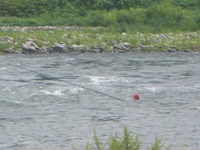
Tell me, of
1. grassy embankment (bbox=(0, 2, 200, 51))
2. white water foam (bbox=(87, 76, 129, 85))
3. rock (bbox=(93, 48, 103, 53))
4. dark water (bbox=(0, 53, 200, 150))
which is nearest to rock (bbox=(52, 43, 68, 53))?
grassy embankment (bbox=(0, 2, 200, 51))

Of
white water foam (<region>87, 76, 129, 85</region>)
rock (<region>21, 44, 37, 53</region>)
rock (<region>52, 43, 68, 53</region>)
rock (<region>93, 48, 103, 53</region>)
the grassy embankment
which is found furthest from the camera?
the grassy embankment

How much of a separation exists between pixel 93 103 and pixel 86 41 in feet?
34.1

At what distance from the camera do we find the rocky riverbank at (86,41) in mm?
22344

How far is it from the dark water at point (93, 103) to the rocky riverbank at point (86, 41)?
7.64 feet

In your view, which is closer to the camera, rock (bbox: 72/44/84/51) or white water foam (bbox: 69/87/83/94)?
white water foam (bbox: 69/87/83/94)

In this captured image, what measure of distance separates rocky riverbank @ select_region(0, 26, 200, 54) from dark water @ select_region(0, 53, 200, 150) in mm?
2328

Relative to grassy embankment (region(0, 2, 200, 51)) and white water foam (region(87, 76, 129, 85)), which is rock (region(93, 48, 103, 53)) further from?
white water foam (region(87, 76, 129, 85))

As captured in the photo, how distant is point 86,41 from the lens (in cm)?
2355

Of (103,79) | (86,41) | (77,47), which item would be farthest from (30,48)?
(103,79)

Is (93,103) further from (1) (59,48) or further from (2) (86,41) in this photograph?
(2) (86,41)

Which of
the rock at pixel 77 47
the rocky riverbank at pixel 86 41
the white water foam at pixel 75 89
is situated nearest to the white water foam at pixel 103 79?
the white water foam at pixel 75 89

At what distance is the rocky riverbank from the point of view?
22344 millimetres

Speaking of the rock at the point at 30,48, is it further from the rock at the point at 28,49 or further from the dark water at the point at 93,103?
the dark water at the point at 93,103

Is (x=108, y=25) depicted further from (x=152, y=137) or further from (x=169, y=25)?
(x=152, y=137)
